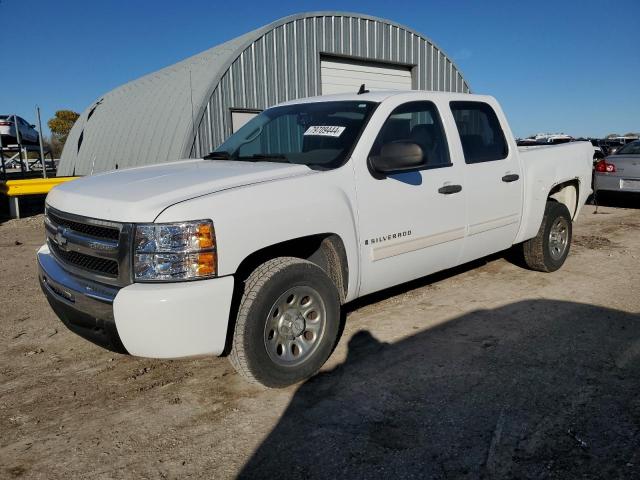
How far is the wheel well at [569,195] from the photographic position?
5.98 meters

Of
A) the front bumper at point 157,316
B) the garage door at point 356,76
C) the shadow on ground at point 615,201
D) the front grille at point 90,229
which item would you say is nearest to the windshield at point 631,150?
the shadow on ground at point 615,201

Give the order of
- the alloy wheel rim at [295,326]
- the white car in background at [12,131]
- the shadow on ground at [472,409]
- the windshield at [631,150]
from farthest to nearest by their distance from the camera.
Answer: the white car in background at [12,131] < the windshield at [631,150] < the alloy wheel rim at [295,326] < the shadow on ground at [472,409]

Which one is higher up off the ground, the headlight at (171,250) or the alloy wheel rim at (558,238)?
the headlight at (171,250)

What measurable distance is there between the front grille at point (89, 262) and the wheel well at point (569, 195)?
4.90 meters

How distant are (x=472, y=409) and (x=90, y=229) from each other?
96.0 inches

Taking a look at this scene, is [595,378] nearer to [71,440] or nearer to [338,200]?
[338,200]

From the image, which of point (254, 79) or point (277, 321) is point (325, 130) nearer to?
point (277, 321)

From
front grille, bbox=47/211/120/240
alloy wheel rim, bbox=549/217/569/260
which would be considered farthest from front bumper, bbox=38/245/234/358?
alloy wheel rim, bbox=549/217/569/260

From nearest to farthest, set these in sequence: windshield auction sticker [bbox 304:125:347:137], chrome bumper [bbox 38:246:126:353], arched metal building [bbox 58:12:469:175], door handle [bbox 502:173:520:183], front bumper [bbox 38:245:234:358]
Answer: front bumper [bbox 38:245:234:358], chrome bumper [bbox 38:246:126:353], windshield auction sticker [bbox 304:125:347:137], door handle [bbox 502:173:520:183], arched metal building [bbox 58:12:469:175]

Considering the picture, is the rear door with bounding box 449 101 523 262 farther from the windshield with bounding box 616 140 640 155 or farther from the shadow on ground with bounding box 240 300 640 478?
the windshield with bounding box 616 140 640 155

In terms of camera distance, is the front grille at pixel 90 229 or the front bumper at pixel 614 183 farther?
the front bumper at pixel 614 183

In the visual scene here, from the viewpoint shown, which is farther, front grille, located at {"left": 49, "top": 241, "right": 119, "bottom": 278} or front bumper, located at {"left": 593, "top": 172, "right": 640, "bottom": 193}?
front bumper, located at {"left": 593, "top": 172, "right": 640, "bottom": 193}

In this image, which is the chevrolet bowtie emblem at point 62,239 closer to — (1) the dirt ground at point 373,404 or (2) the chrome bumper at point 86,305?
(2) the chrome bumper at point 86,305

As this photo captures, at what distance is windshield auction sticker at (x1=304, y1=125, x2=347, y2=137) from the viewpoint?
387 centimetres
